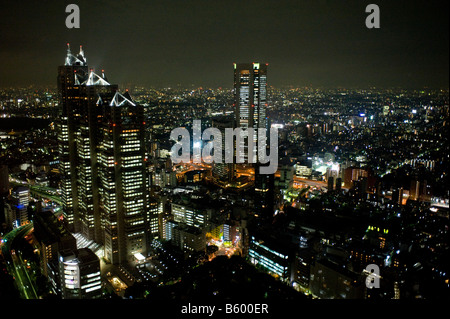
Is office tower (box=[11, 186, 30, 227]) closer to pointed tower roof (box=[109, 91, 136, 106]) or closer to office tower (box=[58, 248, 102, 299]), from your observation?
office tower (box=[58, 248, 102, 299])

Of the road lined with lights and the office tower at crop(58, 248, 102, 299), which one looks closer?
the office tower at crop(58, 248, 102, 299)

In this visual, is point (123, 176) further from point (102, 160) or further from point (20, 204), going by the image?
point (20, 204)

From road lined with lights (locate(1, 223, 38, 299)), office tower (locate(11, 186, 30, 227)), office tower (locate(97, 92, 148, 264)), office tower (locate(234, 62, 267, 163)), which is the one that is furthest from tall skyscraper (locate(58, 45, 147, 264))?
office tower (locate(234, 62, 267, 163))

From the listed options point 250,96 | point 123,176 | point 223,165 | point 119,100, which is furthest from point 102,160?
point 250,96

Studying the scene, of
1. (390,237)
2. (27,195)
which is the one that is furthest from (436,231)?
(27,195)

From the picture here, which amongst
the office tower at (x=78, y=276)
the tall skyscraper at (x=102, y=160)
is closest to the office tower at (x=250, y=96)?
the tall skyscraper at (x=102, y=160)
